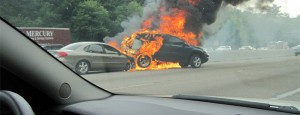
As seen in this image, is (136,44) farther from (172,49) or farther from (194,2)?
(194,2)

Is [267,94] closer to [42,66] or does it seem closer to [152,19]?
[42,66]

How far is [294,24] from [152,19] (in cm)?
284

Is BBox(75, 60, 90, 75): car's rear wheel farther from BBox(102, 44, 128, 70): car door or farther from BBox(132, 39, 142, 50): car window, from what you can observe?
BBox(132, 39, 142, 50): car window

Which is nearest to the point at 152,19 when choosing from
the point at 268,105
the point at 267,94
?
the point at 267,94

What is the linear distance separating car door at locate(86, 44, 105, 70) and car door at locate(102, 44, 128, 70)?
0.14ft

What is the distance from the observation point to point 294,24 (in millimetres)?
3123

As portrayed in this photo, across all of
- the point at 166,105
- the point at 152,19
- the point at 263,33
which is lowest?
the point at 166,105

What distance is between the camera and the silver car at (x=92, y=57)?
3.34m

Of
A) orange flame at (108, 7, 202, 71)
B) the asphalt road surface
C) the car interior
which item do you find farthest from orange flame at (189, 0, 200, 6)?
the car interior

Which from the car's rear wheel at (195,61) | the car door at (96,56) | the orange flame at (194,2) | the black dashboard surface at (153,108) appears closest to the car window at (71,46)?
the car door at (96,56)

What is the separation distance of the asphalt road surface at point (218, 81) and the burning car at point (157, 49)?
18 centimetres

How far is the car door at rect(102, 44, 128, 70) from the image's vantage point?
3.70m

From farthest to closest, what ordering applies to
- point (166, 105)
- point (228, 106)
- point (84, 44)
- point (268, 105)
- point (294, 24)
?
point (84, 44) → point (294, 24) → point (166, 105) → point (228, 106) → point (268, 105)

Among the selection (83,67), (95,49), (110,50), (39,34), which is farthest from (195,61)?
(39,34)
